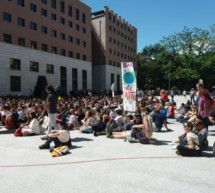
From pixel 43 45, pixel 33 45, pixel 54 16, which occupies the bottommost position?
pixel 33 45

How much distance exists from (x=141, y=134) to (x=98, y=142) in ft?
5.44

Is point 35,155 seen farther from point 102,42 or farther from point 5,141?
point 102,42

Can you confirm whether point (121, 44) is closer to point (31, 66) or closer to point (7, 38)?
point (31, 66)

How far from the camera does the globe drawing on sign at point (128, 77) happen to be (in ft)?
32.5

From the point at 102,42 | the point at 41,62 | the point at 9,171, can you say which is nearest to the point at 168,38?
the point at 102,42

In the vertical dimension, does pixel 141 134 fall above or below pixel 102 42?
below

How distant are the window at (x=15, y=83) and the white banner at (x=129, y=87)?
1210 inches

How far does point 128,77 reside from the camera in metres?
9.97

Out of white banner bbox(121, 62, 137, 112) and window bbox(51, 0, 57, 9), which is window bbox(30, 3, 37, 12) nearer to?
window bbox(51, 0, 57, 9)

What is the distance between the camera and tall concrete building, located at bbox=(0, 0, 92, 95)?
3700 cm

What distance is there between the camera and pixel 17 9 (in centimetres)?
3822

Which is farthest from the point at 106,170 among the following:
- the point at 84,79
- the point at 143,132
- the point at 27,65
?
the point at 84,79

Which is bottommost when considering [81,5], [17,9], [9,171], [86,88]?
[9,171]

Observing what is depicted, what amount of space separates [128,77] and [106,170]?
4276 mm
